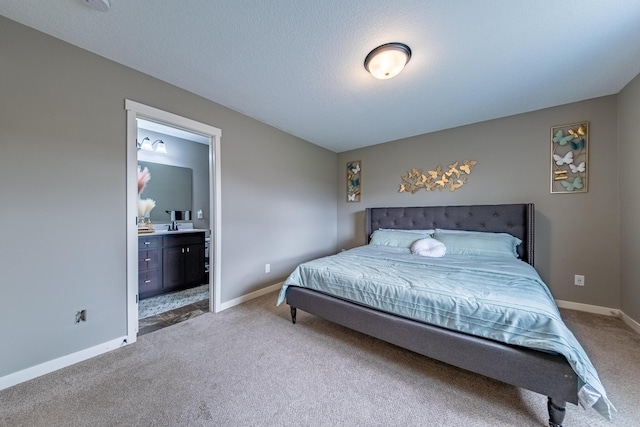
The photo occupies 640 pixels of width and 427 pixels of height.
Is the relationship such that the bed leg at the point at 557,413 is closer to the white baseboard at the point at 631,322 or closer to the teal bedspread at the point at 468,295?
the teal bedspread at the point at 468,295

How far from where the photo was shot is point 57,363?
1696 millimetres

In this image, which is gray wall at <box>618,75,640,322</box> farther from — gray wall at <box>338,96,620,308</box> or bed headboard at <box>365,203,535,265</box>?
bed headboard at <box>365,203,535,265</box>

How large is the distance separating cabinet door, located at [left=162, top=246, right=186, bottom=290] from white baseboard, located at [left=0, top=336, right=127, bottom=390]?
1.37 metres

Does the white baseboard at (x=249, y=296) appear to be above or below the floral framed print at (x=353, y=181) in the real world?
below

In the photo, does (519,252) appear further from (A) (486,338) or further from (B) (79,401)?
(B) (79,401)

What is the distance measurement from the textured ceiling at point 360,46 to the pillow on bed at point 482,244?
5.26 feet

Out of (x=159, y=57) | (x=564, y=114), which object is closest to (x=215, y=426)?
(x=159, y=57)

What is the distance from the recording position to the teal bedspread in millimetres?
1172

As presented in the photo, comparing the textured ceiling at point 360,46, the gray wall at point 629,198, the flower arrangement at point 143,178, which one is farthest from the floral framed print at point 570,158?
the flower arrangement at point 143,178

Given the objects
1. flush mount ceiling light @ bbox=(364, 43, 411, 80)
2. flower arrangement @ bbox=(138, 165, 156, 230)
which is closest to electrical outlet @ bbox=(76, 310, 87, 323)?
flower arrangement @ bbox=(138, 165, 156, 230)

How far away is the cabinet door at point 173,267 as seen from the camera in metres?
3.25

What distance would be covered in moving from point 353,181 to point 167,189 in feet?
11.0

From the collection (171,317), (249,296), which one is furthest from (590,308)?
(171,317)

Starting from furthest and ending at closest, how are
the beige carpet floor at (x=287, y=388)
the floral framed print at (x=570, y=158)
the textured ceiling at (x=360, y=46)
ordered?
1. the floral framed print at (x=570, y=158)
2. the textured ceiling at (x=360, y=46)
3. the beige carpet floor at (x=287, y=388)
